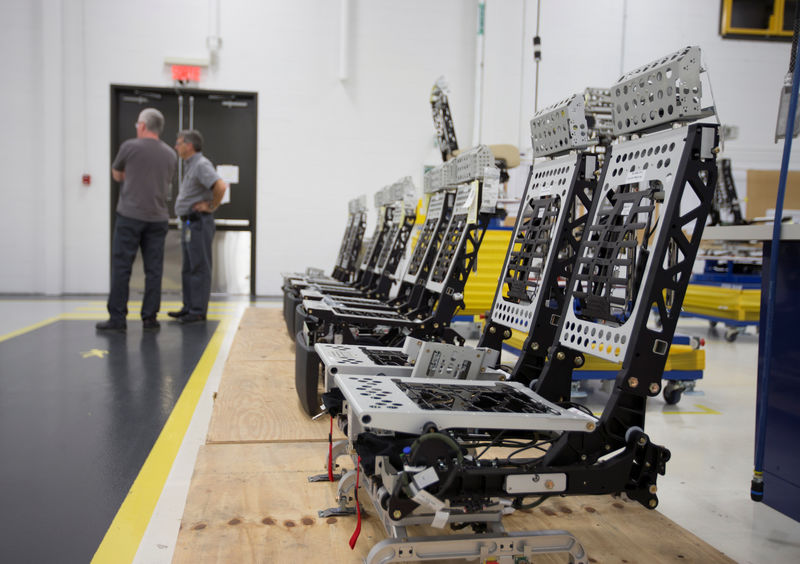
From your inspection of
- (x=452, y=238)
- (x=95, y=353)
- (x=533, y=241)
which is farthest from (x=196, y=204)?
(x=533, y=241)

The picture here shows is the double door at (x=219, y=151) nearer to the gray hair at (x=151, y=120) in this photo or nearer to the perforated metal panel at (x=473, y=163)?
the gray hair at (x=151, y=120)

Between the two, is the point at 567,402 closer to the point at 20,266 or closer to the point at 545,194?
the point at 545,194

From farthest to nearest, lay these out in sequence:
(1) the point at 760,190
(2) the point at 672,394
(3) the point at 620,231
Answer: (1) the point at 760,190
(2) the point at 672,394
(3) the point at 620,231

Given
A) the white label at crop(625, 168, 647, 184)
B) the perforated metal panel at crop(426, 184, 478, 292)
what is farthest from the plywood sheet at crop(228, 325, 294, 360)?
the white label at crop(625, 168, 647, 184)

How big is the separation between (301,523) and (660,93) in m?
1.82

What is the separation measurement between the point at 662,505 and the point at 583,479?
940 millimetres

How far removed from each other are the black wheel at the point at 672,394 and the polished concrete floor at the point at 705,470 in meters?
0.05

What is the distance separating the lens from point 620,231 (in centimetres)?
214

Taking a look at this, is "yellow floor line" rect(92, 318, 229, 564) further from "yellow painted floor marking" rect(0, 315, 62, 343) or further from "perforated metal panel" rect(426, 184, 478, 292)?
"yellow painted floor marking" rect(0, 315, 62, 343)

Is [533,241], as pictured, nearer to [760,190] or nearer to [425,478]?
[425,478]

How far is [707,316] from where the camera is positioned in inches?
293

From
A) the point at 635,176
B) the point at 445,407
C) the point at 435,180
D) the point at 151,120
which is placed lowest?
the point at 445,407

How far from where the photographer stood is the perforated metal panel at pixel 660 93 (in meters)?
1.99

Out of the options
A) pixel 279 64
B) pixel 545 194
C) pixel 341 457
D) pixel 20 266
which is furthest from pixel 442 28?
pixel 341 457
